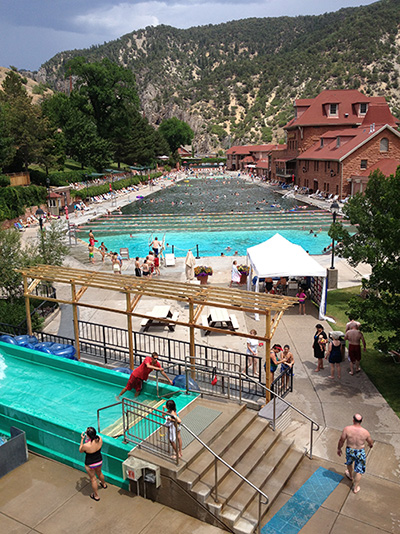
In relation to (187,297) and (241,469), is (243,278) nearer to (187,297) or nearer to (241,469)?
(187,297)

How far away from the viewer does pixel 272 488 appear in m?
8.11

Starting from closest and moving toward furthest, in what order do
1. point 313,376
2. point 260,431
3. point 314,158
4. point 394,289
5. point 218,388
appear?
point 260,431, point 218,388, point 394,289, point 313,376, point 314,158

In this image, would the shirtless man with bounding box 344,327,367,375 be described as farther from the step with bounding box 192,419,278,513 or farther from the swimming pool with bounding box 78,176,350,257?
the swimming pool with bounding box 78,176,350,257

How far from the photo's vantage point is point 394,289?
1177 cm

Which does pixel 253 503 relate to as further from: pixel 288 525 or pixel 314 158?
pixel 314 158

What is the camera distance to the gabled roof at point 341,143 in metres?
53.0

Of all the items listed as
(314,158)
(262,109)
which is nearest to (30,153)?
(314,158)

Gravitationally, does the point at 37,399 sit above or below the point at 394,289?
below

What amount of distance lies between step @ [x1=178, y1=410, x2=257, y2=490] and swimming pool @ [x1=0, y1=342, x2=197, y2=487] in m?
1.27

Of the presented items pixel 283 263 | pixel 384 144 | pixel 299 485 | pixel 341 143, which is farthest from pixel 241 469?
pixel 341 143

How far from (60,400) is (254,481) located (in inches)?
213

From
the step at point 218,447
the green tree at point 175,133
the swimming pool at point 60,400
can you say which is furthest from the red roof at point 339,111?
the green tree at point 175,133

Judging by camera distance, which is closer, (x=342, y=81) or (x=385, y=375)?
(x=385, y=375)

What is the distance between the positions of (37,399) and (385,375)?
359 inches
